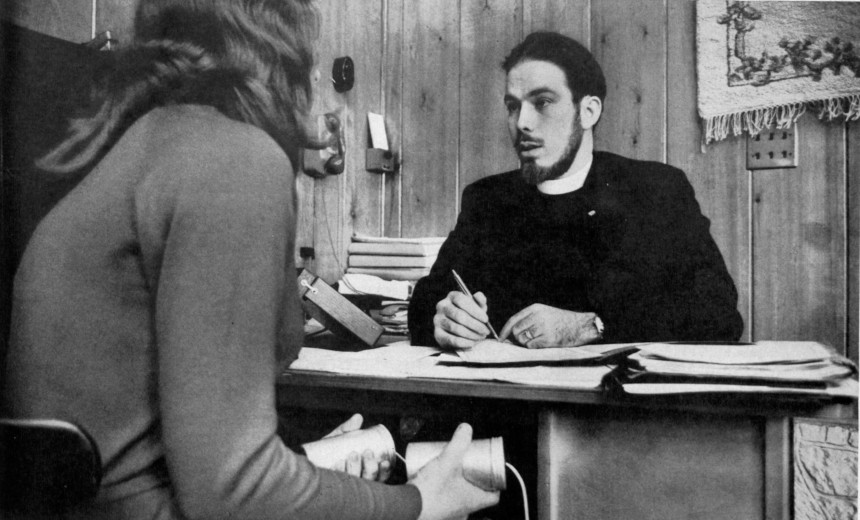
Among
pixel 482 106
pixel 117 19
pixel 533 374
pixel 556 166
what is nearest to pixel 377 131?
pixel 482 106

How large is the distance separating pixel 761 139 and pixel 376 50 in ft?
1.99

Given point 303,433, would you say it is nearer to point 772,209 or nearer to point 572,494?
point 572,494

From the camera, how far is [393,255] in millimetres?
1039

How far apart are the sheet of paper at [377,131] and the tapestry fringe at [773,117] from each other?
50 cm

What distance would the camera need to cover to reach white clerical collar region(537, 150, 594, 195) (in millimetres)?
976

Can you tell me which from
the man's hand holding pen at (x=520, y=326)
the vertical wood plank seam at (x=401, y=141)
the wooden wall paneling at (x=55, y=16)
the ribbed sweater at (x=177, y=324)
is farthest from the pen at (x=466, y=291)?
the wooden wall paneling at (x=55, y=16)

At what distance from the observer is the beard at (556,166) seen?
0.98 meters

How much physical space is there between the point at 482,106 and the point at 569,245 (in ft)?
0.90

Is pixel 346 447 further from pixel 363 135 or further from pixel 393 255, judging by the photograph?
pixel 363 135

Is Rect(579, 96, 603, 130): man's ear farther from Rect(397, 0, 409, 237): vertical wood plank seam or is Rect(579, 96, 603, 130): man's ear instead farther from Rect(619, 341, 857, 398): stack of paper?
Rect(619, 341, 857, 398): stack of paper

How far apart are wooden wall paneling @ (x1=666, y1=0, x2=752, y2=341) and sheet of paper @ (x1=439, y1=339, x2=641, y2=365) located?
Answer: 22 cm

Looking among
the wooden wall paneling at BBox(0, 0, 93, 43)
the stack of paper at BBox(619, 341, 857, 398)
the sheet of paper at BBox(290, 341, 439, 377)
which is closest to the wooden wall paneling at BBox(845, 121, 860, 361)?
the stack of paper at BBox(619, 341, 857, 398)

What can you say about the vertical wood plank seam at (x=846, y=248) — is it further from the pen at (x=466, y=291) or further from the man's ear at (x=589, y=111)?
the pen at (x=466, y=291)

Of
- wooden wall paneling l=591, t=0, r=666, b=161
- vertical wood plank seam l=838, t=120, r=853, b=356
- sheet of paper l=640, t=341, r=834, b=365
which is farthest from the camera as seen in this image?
wooden wall paneling l=591, t=0, r=666, b=161
